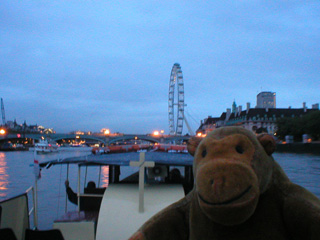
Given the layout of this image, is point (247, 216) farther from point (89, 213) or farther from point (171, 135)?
point (171, 135)

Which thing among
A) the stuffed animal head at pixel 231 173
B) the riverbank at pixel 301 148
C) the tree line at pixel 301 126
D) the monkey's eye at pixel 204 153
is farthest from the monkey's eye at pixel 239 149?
the tree line at pixel 301 126

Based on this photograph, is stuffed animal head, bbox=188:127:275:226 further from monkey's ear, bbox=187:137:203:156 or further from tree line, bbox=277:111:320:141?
tree line, bbox=277:111:320:141

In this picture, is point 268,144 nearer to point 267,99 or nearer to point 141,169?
point 141,169

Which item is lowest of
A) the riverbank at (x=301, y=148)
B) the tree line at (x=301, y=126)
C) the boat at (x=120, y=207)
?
the riverbank at (x=301, y=148)

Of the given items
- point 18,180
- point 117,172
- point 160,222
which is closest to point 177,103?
point 18,180

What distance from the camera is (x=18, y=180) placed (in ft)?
91.3

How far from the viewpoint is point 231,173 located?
2.30 m

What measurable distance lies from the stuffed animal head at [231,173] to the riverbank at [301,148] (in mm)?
56878

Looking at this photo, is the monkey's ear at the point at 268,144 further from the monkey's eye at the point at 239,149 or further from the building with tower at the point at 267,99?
the building with tower at the point at 267,99

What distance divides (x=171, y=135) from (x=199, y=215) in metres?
58.0

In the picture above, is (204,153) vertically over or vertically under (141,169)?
over

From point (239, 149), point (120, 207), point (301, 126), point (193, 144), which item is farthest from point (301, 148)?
point (239, 149)

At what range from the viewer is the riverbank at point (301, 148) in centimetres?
5572

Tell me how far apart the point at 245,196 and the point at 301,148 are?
62244mm
